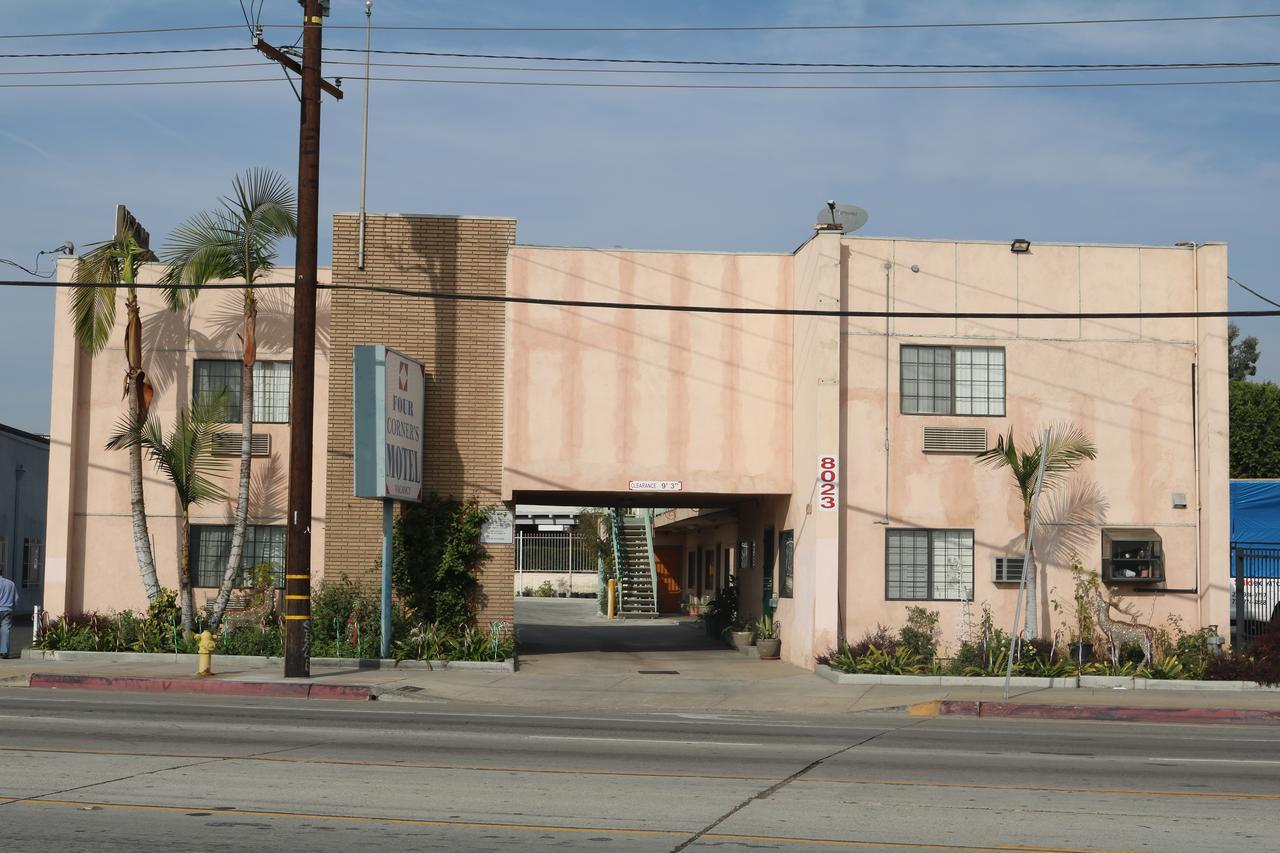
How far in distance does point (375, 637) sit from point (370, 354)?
4.86 metres

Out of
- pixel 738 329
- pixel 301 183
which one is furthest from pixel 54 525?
pixel 738 329

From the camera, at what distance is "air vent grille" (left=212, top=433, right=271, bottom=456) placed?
2470cm

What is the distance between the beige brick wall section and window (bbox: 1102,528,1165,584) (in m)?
10.2

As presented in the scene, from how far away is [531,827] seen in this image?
29.9 feet

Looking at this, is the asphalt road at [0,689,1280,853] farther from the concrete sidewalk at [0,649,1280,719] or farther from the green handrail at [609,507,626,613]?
the green handrail at [609,507,626,613]

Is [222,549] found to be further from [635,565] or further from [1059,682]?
[635,565]

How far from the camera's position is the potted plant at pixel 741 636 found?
1062 inches

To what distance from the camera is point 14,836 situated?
27.8 feet

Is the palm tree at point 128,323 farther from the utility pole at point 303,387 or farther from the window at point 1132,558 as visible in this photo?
the window at point 1132,558

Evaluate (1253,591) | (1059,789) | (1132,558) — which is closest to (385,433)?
(1132,558)

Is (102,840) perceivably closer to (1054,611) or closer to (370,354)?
(370,354)

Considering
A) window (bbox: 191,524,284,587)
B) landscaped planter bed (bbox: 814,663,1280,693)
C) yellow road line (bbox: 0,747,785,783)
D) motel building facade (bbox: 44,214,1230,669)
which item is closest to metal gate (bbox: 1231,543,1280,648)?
motel building facade (bbox: 44,214,1230,669)

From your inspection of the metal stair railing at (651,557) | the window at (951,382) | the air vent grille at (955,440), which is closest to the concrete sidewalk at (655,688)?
the air vent grille at (955,440)

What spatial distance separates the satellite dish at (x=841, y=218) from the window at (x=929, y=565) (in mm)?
5238
